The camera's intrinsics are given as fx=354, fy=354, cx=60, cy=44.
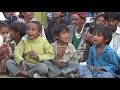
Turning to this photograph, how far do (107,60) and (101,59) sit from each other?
0.30 feet

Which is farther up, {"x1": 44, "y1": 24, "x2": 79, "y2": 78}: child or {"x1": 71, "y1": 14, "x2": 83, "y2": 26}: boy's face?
{"x1": 71, "y1": 14, "x2": 83, "y2": 26}: boy's face

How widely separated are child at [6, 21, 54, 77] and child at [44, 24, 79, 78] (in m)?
0.11

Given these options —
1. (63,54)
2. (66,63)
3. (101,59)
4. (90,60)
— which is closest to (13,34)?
(63,54)

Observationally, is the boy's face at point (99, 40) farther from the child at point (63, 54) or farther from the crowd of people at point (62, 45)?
the child at point (63, 54)

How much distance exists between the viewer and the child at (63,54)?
5402mm

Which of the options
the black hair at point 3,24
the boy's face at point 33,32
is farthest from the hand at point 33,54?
the black hair at point 3,24

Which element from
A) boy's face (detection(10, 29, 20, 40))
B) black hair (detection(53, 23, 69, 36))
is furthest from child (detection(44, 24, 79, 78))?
boy's face (detection(10, 29, 20, 40))

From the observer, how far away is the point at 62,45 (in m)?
5.43

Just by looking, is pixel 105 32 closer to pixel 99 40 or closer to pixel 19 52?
pixel 99 40

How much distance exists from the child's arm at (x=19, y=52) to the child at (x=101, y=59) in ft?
3.00

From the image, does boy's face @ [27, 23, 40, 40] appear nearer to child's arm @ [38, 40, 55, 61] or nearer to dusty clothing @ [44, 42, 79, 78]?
child's arm @ [38, 40, 55, 61]

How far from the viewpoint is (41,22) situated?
5.42 m

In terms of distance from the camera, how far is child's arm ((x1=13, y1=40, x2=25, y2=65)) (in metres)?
5.37
